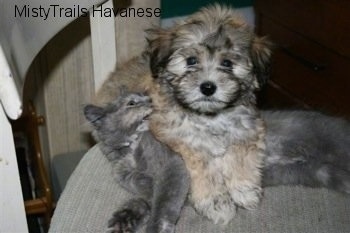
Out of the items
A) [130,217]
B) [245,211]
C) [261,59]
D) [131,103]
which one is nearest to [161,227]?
[130,217]

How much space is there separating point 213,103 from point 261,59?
15cm

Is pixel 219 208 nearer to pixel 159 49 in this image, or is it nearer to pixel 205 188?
pixel 205 188

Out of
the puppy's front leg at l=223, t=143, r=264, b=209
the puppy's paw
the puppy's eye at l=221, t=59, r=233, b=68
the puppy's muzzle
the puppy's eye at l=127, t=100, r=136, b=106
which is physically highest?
the puppy's eye at l=221, t=59, r=233, b=68

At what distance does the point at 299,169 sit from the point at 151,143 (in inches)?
13.0

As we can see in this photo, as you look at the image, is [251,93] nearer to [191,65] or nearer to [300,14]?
[191,65]

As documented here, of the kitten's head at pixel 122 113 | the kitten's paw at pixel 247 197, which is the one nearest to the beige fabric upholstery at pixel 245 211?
the kitten's paw at pixel 247 197

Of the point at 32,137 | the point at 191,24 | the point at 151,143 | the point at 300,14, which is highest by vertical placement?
the point at 191,24

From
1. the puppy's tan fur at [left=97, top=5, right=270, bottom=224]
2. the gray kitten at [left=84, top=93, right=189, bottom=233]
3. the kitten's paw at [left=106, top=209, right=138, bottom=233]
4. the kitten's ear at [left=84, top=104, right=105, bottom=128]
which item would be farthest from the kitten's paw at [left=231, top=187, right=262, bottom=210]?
the kitten's ear at [left=84, top=104, right=105, bottom=128]

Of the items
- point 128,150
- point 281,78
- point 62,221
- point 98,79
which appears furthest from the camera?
point 281,78

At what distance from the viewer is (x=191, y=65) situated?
3.43ft

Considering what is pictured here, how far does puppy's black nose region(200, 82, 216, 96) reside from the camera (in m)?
0.99

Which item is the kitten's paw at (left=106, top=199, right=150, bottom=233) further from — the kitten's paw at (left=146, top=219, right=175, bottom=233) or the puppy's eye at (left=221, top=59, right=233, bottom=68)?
the puppy's eye at (left=221, top=59, right=233, bottom=68)

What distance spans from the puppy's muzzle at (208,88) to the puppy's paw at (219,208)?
0.23m

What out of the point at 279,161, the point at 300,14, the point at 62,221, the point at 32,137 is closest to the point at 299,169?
the point at 279,161
